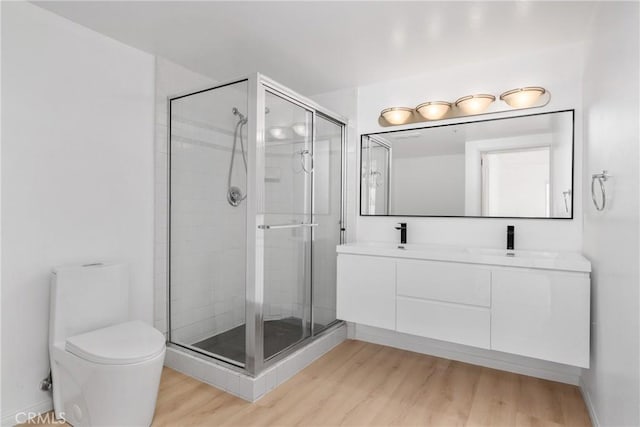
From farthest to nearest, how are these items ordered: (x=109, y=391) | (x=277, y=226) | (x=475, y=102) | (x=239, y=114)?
1. (x=475, y=102)
2. (x=277, y=226)
3. (x=239, y=114)
4. (x=109, y=391)

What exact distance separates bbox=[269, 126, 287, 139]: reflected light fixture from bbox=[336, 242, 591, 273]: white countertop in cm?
96

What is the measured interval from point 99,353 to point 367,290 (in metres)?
1.70

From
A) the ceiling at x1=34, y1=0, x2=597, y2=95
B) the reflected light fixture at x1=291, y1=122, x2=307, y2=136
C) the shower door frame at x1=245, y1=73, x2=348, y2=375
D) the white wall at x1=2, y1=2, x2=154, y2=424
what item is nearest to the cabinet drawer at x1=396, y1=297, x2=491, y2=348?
the shower door frame at x1=245, y1=73, x2=348, y2=375

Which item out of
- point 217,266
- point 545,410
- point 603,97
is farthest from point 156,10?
point 545,410

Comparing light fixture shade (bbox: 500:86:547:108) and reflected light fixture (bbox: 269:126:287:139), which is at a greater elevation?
light fixture shade (bbox: 500:86:547:108)

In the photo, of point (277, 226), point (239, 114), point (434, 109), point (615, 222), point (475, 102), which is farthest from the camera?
point (434, 109)

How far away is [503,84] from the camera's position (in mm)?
2609

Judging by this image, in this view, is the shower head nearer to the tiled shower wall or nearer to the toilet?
the tiled shower wall

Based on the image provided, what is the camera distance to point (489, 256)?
2.20m

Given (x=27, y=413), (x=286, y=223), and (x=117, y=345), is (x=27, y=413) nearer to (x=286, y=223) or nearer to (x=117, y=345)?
(x=117, y=345)

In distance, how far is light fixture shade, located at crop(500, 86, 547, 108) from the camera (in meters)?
2.44

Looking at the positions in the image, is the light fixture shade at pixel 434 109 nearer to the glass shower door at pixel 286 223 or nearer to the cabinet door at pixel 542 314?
the glass shower door at pixel 286 223

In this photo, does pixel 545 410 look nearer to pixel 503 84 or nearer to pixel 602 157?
pixel 602 157

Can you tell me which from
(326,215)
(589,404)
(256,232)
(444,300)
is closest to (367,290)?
(444,300)
